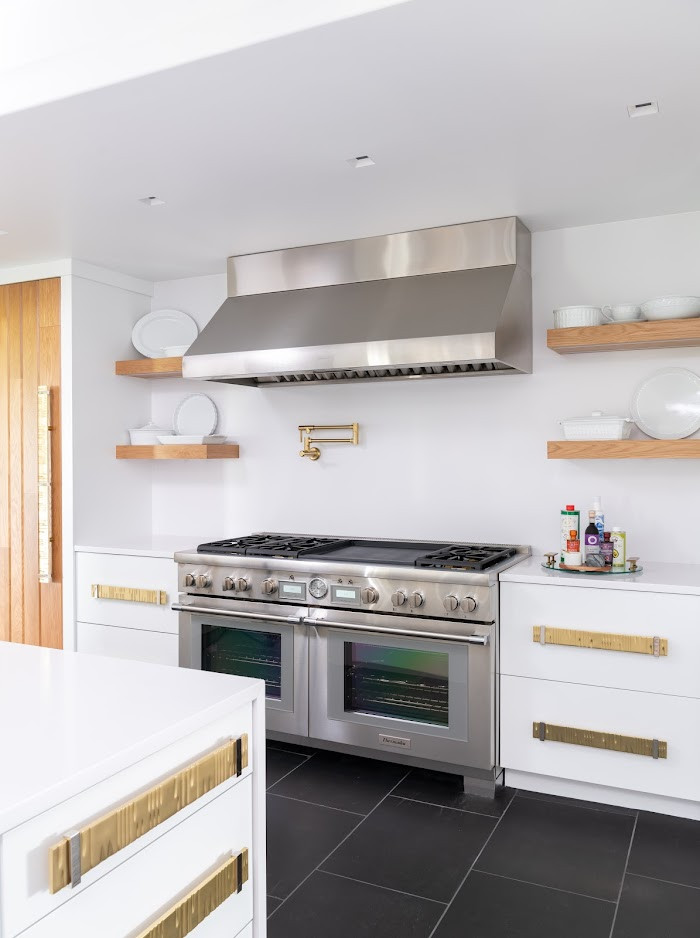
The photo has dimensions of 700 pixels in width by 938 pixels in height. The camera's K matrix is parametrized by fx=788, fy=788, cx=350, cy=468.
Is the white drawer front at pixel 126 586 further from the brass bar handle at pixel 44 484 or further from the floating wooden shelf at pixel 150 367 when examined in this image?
the floating wooden shelf at pixel 150 367

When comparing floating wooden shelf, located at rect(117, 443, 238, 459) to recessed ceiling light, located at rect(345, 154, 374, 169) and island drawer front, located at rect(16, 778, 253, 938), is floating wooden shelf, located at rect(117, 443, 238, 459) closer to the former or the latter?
recessed ceiling light, located at rect(345, 154, 374, 169)

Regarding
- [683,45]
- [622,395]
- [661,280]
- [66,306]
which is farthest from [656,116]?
[66,306]

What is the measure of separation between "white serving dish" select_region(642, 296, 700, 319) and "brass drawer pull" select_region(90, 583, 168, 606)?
2.47 metres

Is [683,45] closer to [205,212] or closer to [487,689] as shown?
[205,212]

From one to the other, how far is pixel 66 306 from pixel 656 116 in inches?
114

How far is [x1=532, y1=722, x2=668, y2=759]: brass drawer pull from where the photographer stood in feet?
9.04

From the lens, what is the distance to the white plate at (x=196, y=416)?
14.2ft

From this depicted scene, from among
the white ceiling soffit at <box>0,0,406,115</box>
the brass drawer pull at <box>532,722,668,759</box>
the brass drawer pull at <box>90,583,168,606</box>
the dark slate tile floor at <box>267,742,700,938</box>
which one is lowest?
the dark slate tile floor at <box>267,742,700,938</box>

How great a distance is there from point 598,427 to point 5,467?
3032 mm

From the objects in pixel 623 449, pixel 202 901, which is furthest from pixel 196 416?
pixel 202 901

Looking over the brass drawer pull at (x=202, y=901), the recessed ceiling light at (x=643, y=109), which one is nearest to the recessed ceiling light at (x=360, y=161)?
the recessed ceiling light at (x=643, y=109)

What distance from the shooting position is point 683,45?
194 cm

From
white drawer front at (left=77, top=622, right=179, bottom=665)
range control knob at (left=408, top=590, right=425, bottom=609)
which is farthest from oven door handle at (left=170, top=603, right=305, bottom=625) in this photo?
range control knob at (left=408, top=590, right=425, bottom=609)

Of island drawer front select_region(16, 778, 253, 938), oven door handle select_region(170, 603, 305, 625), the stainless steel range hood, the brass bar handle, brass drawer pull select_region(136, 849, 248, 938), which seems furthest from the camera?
the brass bar handle
